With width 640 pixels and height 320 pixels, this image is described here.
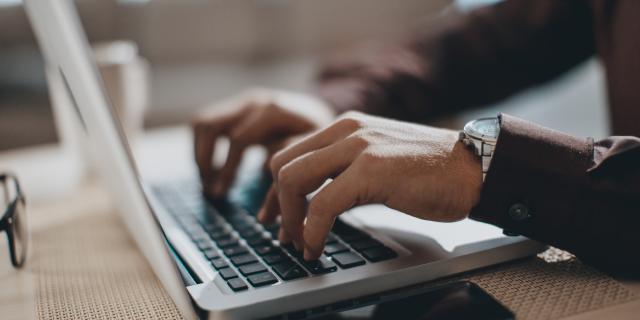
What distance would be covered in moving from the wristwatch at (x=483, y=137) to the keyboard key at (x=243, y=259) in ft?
0.66

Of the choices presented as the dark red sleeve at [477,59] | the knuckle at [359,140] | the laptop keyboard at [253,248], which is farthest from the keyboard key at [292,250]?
the dark red sleeve at [477,59]

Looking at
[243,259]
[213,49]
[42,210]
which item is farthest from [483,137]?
[213,49]

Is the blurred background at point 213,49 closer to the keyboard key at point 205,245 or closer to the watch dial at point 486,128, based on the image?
the watch dial at point 486,128

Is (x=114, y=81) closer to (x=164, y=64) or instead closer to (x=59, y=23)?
(x=59, y=23)

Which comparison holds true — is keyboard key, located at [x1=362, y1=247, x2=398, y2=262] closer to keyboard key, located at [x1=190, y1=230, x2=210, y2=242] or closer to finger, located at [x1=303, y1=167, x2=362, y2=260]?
finger, located at [x1=303, y1=167, x2=362, y2=260]

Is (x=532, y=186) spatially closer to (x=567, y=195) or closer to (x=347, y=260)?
(x=567, y=195)

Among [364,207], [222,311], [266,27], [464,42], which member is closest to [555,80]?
[464,42]

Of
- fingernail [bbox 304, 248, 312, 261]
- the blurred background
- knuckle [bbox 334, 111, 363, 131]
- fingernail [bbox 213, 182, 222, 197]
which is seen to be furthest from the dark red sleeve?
fingernail [bbox 304, 248, 312, 261]

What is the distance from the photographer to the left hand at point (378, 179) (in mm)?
489

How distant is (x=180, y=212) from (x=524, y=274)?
0.35 metres

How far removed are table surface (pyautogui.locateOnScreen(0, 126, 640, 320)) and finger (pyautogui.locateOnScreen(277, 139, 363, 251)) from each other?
0.68 feet

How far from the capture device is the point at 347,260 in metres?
0.48

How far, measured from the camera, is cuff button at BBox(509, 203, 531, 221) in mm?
492

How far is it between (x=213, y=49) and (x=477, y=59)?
41.8 inches
